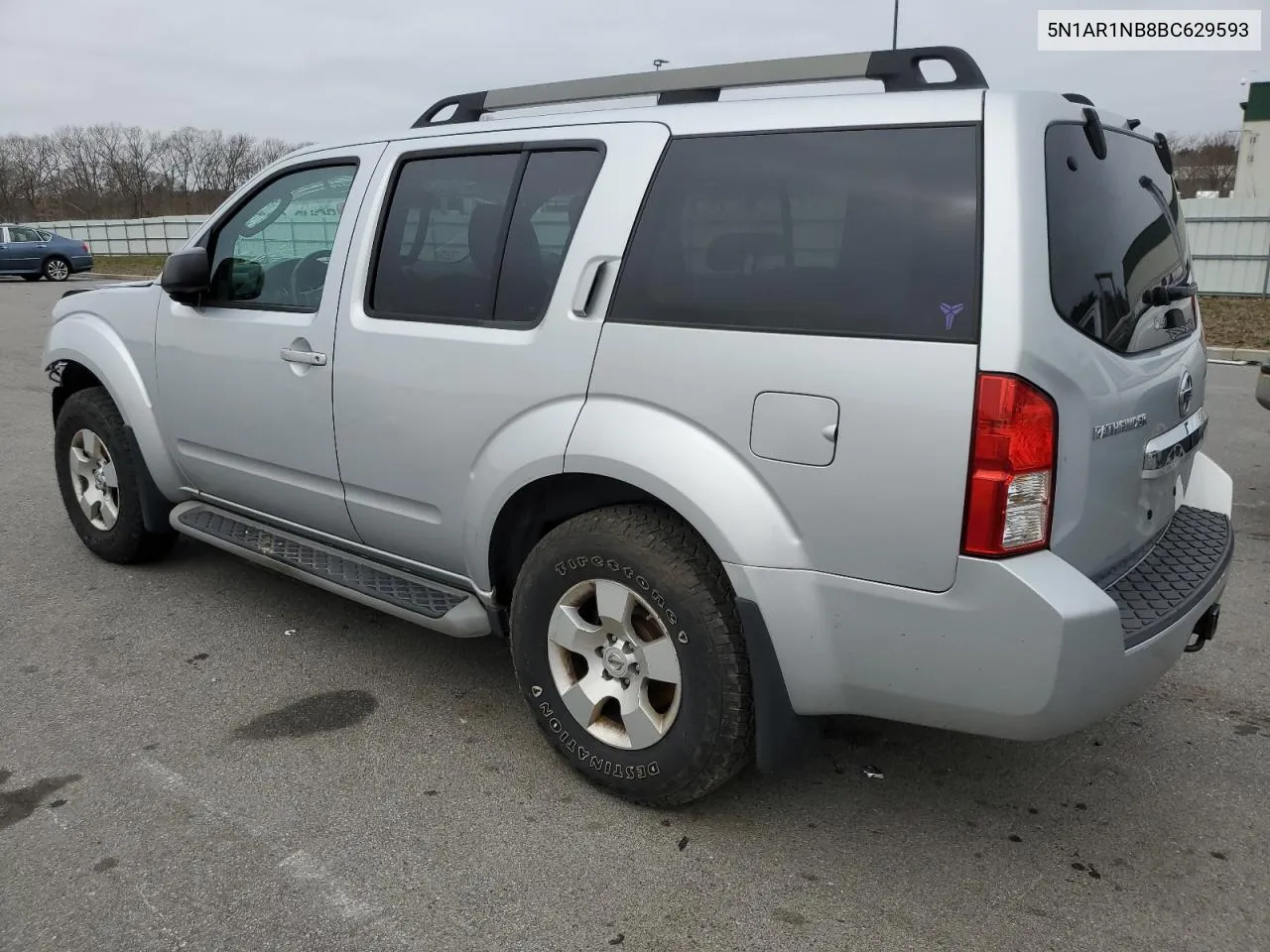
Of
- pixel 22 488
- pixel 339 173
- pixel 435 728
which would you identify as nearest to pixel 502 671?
pixel 435 728

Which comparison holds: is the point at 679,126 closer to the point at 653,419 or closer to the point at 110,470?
the point at 653,419

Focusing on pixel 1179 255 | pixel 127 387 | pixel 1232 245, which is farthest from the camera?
pixel 1232 245

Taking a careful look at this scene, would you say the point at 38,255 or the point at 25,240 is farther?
the point at 38,255

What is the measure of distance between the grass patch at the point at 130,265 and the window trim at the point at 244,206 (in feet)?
75.3

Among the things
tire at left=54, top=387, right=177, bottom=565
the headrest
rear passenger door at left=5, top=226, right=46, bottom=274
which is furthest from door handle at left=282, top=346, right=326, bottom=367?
rear passenger door at left=5, top=226, right=46, bottom=274

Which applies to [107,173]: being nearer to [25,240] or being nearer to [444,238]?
[25,240]

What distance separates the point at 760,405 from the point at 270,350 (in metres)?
2.01

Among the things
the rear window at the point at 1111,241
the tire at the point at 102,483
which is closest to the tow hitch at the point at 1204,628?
the rear window at the point at 1111,241

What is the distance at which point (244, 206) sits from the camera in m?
3.97

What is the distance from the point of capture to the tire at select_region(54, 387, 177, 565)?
175 inches

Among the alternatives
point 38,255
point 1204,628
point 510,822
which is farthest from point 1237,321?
point 38,255

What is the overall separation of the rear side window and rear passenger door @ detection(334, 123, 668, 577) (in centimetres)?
15

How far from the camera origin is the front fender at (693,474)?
2408 mm

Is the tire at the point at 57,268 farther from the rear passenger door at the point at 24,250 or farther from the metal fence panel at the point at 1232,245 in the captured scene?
the metal fence panel at the point at 1232,245
